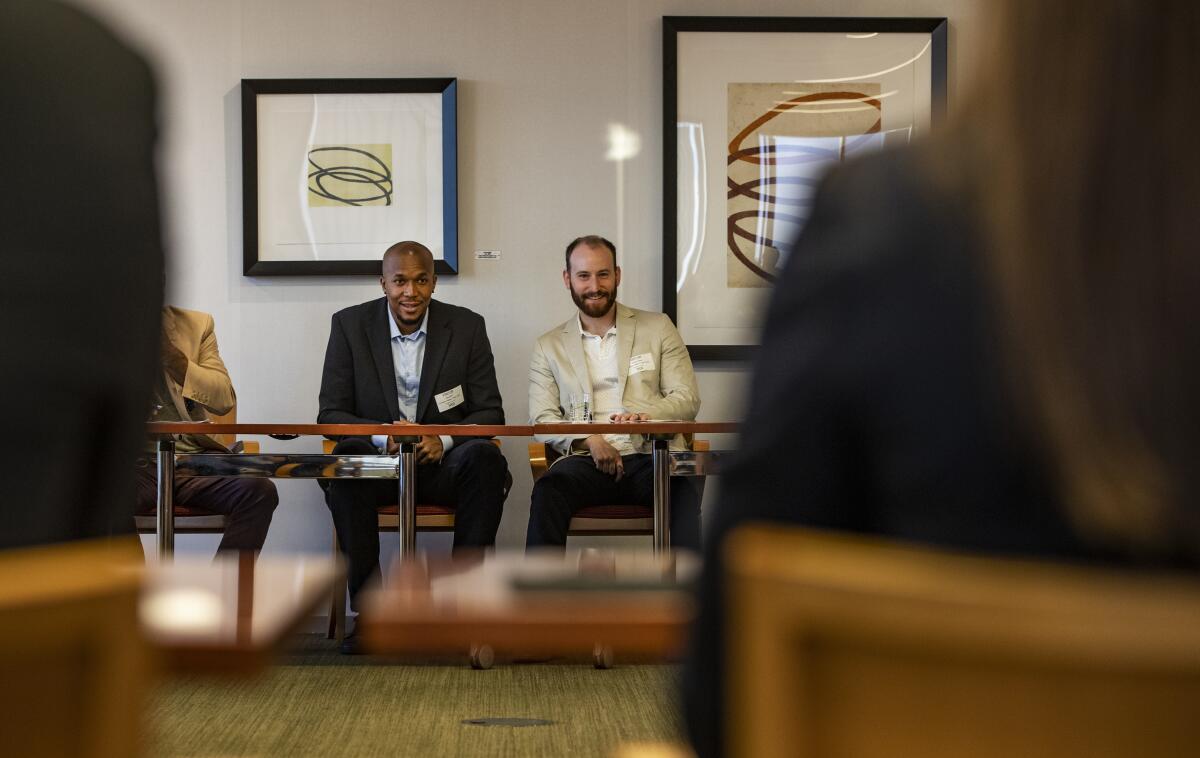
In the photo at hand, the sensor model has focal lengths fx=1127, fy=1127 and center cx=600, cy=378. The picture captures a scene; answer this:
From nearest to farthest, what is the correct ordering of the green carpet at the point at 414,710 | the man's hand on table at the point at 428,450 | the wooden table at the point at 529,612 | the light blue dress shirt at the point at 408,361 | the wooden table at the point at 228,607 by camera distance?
the wooden table at the point at 228,607 < the wooden table at the point at 529,612 < the green carpet at the point at 414,710 < the man's hand on table at the point at 428,450 < the light blue dress shirt at the point at 408,361

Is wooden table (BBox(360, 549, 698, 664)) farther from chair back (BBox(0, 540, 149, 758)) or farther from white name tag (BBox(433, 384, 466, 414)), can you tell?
white name tag (BBox(433, 384, 466, 414))

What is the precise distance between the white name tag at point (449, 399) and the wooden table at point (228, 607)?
12.6 feet

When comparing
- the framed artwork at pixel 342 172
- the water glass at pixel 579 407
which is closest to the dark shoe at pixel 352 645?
the water glass at pixel 579 407

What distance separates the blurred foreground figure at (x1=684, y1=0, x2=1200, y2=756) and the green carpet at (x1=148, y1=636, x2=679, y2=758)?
2.42 metres

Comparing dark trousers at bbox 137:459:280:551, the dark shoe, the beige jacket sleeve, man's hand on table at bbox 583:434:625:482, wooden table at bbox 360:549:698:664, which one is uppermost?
the beige jacket sleeve

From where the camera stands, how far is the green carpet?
10.7 ft

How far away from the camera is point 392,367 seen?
5.27 metres

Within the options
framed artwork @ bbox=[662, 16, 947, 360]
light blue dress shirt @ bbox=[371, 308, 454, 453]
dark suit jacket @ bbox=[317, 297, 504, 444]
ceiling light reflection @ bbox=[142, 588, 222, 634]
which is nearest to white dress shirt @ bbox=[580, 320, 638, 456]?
dark suit jacket @ bbox=[317, 297, 504, 444]

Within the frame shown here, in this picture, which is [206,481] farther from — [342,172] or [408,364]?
[342,172]

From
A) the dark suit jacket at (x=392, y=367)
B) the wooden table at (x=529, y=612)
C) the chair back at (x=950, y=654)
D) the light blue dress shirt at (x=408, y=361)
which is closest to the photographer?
the chair back at (x=950, y=654)

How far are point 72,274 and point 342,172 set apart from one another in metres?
5.05

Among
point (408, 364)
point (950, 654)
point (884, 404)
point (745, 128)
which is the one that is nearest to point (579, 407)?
point (408, 364)

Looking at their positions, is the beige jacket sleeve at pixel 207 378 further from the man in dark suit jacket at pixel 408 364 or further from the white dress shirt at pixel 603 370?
the white dress shirt at pixel 603 370

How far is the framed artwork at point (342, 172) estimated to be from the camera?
5746 millimetres
